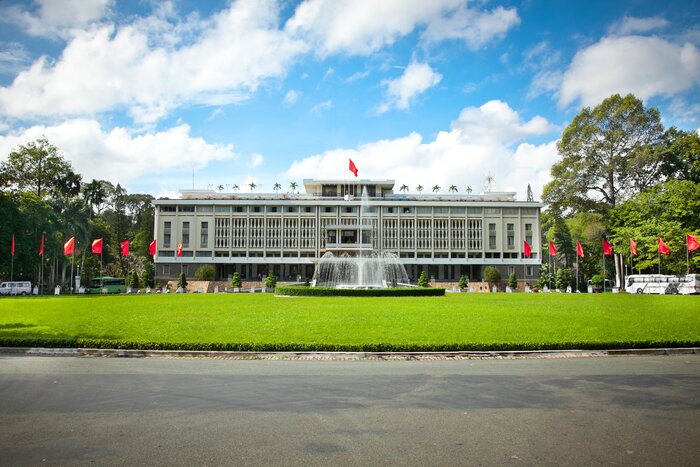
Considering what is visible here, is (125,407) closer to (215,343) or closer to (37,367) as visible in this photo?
(37,367)

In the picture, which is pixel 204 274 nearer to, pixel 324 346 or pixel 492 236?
pixel 492 236

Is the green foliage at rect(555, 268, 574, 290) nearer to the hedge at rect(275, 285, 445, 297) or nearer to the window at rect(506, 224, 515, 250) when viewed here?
the window at rect(506, 224, 515, 250)

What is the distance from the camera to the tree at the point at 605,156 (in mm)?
61406

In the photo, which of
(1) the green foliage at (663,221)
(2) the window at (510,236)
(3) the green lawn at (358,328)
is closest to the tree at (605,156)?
(1) the green foliage at (663,221)

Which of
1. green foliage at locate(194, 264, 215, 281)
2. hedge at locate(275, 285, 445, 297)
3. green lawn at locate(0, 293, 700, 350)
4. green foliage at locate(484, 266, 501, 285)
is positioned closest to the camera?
green lawn at locate(0, 293, 700, 350)

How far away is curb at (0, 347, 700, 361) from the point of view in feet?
52.0

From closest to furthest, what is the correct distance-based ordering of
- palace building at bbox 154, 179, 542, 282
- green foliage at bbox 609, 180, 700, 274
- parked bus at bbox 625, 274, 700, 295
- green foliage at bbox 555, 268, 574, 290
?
parked bus at bbox 625, 274, 700, 295
green foliage at bbox 609, 180, 700, 274
green foliage at bbox 555, 268, 574, 290
palace building at bbox 154, 179, 542, 282

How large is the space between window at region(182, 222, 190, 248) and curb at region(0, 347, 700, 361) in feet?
230

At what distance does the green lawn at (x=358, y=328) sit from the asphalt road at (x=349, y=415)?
3.40m

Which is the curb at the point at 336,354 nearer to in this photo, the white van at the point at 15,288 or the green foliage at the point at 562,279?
the white van at the point at 15,288

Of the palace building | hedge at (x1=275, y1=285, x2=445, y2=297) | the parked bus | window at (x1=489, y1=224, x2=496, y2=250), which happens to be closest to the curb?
hedge at (x1=275, y1=285, x2=445, y2=297)

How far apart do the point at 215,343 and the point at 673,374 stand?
501 inches

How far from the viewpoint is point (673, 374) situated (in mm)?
12492

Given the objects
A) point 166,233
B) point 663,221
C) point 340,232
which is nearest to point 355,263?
point 340,232
